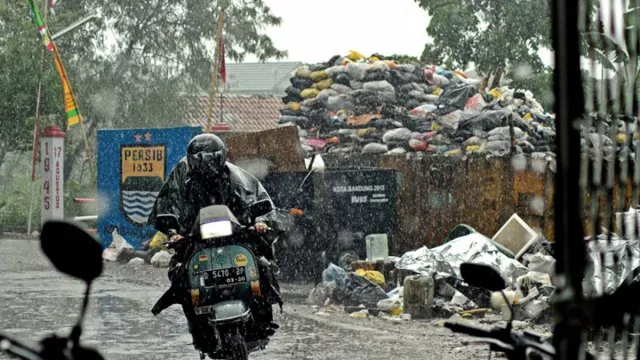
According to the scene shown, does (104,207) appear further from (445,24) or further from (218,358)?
(445,24)

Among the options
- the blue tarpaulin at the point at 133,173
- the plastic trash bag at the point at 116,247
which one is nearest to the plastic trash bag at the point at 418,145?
the blue tarpaulin at the point at 133,173

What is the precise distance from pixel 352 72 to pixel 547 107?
631 centimetres

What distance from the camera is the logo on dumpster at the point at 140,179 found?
66.9 feet

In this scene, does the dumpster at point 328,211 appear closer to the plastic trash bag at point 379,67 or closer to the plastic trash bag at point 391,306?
the plastic trash bag at point 391,306

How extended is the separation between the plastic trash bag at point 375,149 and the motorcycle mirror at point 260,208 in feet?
44.5

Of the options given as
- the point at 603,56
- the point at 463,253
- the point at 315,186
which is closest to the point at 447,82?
the point at 315,186

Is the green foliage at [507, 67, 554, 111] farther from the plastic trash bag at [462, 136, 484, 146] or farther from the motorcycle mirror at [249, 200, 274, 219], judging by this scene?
the motorcycle mirror at [249, 200, 274, 219]

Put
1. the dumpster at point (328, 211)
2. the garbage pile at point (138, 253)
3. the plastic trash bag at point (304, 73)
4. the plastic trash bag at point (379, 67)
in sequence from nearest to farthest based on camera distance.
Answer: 1. the dumpster at point (328, 211)
2. the garbage pile at point (138, 253)
3. the plastic trash bag at point (379, 67)
4. the plastic trash bag at point (304, 73)

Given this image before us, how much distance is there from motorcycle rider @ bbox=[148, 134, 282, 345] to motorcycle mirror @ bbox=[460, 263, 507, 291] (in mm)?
5444

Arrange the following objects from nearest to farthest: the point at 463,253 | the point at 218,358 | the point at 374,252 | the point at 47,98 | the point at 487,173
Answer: the point at 218,358, the point at 463,253, the point at 374,252, the point at 487,173, the point at 47,98

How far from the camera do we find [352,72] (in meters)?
23.6

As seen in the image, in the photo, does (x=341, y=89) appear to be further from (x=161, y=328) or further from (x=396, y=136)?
(x=161, y=328)

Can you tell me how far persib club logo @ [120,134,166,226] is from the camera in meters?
20.4

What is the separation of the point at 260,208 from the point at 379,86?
15.3 m
